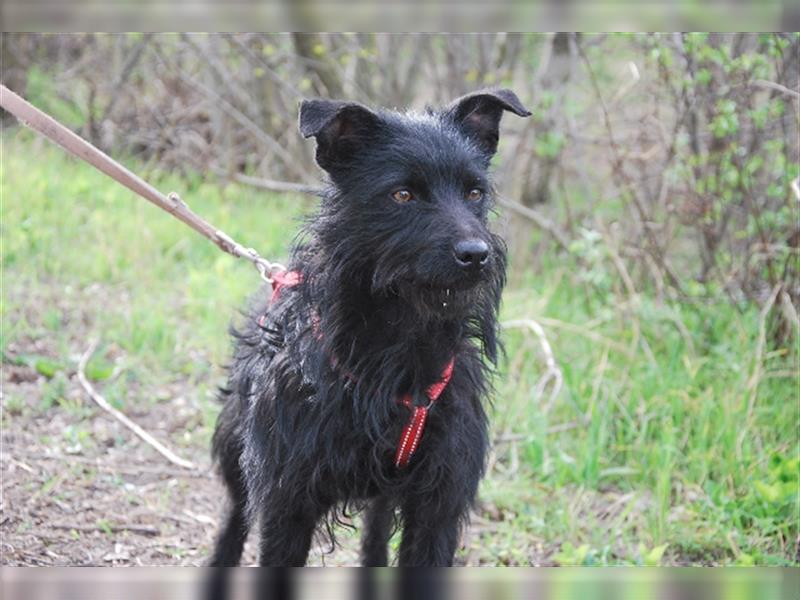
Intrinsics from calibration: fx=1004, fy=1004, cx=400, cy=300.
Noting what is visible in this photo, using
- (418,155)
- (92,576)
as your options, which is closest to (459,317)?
(418,155)

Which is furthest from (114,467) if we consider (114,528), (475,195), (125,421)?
(475,195)

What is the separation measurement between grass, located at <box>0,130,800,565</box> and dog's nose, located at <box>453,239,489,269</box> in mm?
Result: 774

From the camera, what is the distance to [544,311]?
22.5 ft

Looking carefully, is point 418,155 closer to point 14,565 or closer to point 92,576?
point 92,576

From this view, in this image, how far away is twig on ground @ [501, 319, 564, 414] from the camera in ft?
19.0

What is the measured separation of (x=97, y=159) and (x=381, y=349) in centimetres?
149

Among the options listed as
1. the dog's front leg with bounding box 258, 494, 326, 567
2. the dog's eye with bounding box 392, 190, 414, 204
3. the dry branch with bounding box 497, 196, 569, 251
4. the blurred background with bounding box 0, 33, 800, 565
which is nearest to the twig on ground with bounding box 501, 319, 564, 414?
the blurred background with bounding box 0, 33, 800, 565

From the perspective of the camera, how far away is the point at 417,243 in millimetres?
3328

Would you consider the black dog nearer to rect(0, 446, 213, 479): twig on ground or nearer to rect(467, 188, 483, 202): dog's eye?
rect(467, 188, 483, 202): dog's eye

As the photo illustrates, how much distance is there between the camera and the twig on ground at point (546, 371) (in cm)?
579

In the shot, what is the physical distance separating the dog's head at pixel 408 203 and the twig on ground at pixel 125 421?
7.41 feet

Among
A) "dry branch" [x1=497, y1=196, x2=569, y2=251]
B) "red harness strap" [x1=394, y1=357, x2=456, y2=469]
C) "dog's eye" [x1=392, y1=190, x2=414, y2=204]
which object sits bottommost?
"red harness strap" [x1=394, y1=357, x2=456, y2=469]

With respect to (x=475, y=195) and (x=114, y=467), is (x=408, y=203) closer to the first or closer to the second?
(x=475, y=195)

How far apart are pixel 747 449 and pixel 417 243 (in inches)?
107
